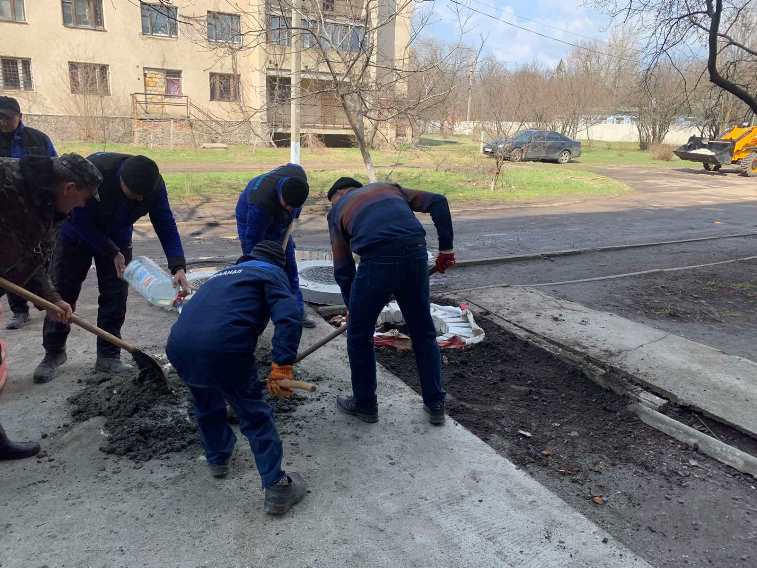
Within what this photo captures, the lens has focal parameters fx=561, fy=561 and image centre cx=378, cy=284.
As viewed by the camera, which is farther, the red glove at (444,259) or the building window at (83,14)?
the building window at (83,14)

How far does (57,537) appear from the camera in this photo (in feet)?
7.68

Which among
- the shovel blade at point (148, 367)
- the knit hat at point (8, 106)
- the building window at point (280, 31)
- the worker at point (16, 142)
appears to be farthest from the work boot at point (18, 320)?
the building window at point (280, 31)

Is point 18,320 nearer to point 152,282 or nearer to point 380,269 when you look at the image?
point 152,282

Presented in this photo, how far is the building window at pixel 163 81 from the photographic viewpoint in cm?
2625

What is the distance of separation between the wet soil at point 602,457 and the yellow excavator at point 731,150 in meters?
22.0

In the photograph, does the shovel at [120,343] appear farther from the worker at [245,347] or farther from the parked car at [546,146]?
the parked car at [546,146]

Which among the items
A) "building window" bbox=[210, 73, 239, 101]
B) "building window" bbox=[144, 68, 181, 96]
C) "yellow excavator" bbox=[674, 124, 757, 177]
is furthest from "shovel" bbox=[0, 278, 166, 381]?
"building window" bbox=[144, 68, 181, 96]

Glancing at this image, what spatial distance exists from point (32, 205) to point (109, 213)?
90cm

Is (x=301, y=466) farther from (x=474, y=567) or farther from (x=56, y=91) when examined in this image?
(x=56, y=91)

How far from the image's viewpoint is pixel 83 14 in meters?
24.7

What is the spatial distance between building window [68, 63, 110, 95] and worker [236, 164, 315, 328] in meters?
24.1

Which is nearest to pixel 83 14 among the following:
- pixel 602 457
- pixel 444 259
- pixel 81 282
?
pixel 81 282

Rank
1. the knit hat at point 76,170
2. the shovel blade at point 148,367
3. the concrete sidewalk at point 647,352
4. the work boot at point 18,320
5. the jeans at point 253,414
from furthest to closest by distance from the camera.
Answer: the work boot at point 18,320 → the concrete sidewalk at point 647,352 → the shovel blade at point 148,367 → the knit hat at point 76,170 → the jeans at point 253,414

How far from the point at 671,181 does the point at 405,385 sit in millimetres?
19631
